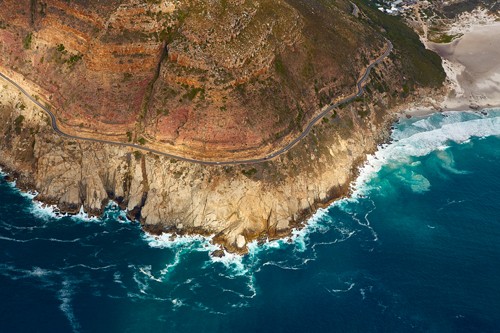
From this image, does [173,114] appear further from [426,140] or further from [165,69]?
[426,140]

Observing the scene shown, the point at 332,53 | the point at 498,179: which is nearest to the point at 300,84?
the point at 332,53

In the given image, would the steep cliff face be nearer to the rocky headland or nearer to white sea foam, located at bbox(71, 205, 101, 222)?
the rocky headland

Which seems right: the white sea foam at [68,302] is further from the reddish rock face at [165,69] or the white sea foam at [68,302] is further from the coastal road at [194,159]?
the reddish rock face at [165,69]

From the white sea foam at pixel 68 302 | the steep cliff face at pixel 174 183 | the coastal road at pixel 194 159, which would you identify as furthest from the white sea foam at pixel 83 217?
the white sea foam at pixel 68 302

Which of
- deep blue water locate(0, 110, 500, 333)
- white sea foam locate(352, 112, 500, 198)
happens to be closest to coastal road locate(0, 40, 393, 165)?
deep blue water locate(0, 110, 500, 333)

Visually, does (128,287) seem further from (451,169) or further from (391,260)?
(451,169)

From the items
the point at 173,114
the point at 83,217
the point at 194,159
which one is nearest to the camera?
the point at 83,217

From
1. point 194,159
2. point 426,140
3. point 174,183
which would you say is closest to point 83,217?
point 174,183

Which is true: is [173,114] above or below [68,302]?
above
